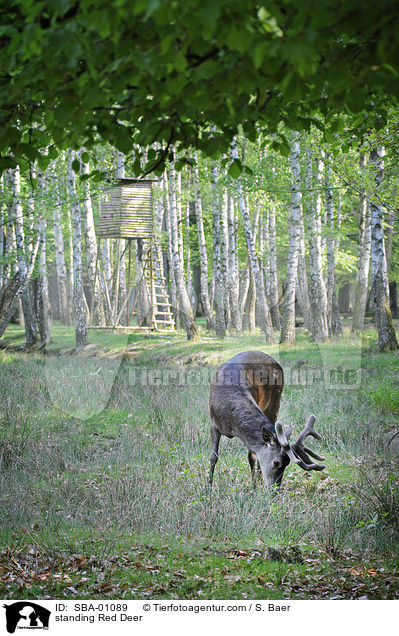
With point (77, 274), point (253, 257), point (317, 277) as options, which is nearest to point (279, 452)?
point (253, 257)

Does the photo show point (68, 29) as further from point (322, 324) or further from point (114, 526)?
point (322, 324)

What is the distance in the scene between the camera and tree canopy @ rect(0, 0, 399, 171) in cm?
279

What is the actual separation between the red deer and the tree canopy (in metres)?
3.44

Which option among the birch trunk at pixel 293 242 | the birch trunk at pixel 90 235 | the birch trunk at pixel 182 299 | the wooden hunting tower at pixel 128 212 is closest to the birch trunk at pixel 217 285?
the birch trunk at pixel 182 299

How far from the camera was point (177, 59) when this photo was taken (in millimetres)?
3021

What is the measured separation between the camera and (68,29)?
3008 millimetres

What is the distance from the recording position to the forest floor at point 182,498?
5375 mm

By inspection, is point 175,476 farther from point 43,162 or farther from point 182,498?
point 43,162

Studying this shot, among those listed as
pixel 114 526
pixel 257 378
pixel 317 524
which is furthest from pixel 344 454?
pixel 114 526

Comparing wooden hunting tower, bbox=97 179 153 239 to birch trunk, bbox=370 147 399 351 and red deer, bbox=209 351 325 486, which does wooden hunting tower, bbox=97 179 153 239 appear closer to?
birch trunk, bbox=370 147 399 351

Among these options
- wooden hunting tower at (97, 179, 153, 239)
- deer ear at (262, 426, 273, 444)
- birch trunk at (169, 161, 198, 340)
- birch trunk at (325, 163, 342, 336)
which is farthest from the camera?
birch trunk at (325, 163, 342, 336)
